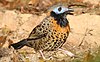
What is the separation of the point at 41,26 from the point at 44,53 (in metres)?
0.52

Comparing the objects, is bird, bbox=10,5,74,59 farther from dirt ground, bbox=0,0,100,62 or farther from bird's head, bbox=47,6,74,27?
dirt ground, bbox=0,0,100,62

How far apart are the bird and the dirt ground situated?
192 millimetres

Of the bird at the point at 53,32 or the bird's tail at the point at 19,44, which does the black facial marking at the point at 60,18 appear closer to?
the bird at the point at 53,32

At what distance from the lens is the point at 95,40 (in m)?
6.89

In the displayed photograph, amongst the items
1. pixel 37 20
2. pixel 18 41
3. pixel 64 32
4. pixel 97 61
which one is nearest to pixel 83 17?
pixel 37 20

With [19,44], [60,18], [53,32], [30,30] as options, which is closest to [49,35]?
[53,32]

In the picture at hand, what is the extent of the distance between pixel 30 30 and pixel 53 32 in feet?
4.18

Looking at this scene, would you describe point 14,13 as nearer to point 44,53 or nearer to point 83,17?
point 83,17

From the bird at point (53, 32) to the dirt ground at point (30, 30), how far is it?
19cm

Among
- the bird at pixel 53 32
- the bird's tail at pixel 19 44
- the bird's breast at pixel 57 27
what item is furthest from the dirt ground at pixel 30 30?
the bird's breast at pixel 57 27

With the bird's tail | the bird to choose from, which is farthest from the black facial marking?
the bird's tail

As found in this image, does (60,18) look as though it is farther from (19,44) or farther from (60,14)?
(19,44)

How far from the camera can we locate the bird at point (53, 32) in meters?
5.95

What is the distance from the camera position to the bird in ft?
19.5
